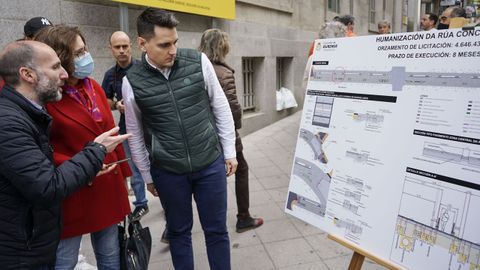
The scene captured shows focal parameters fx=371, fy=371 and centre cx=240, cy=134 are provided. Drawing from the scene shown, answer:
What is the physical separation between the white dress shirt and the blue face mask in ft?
0.89

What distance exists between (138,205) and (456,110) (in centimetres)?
316

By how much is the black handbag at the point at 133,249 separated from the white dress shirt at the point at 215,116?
37 cm

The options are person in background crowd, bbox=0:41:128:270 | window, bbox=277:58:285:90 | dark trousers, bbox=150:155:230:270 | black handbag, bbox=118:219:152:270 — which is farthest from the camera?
window, bbox=277:58:285:90

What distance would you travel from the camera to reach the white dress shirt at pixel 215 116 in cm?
230

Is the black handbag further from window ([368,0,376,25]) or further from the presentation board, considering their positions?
window ([368,0,376,25])

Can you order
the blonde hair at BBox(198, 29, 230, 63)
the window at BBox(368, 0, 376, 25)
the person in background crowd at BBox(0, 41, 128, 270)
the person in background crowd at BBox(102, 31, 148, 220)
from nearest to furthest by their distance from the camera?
the person in background crowd at BBox(0, 41, 128, 270)
the blonde hair at BBox(198, 29, 230, 63)
the person in background crowd at BBox(102, 31, 148, 220)
the window at BBox(368, 0, 376, 25)

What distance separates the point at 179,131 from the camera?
2205 mm

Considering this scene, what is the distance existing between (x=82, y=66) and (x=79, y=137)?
0.38 metres

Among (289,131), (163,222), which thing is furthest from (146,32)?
(289,131)

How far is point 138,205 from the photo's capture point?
3.88 m

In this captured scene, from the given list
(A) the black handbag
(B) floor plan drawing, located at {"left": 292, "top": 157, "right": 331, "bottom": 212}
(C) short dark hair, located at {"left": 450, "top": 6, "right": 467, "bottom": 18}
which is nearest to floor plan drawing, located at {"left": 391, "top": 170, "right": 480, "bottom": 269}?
(B) floor plan drawing, located at {"left": 292, "top": 157, "right": 331, "bottom": 212}

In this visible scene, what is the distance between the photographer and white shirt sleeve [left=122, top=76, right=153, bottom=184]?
2.26m

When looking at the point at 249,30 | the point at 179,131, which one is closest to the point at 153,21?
the point at 179,131

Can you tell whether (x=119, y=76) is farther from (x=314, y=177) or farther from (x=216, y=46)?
(x=314, y=177)
